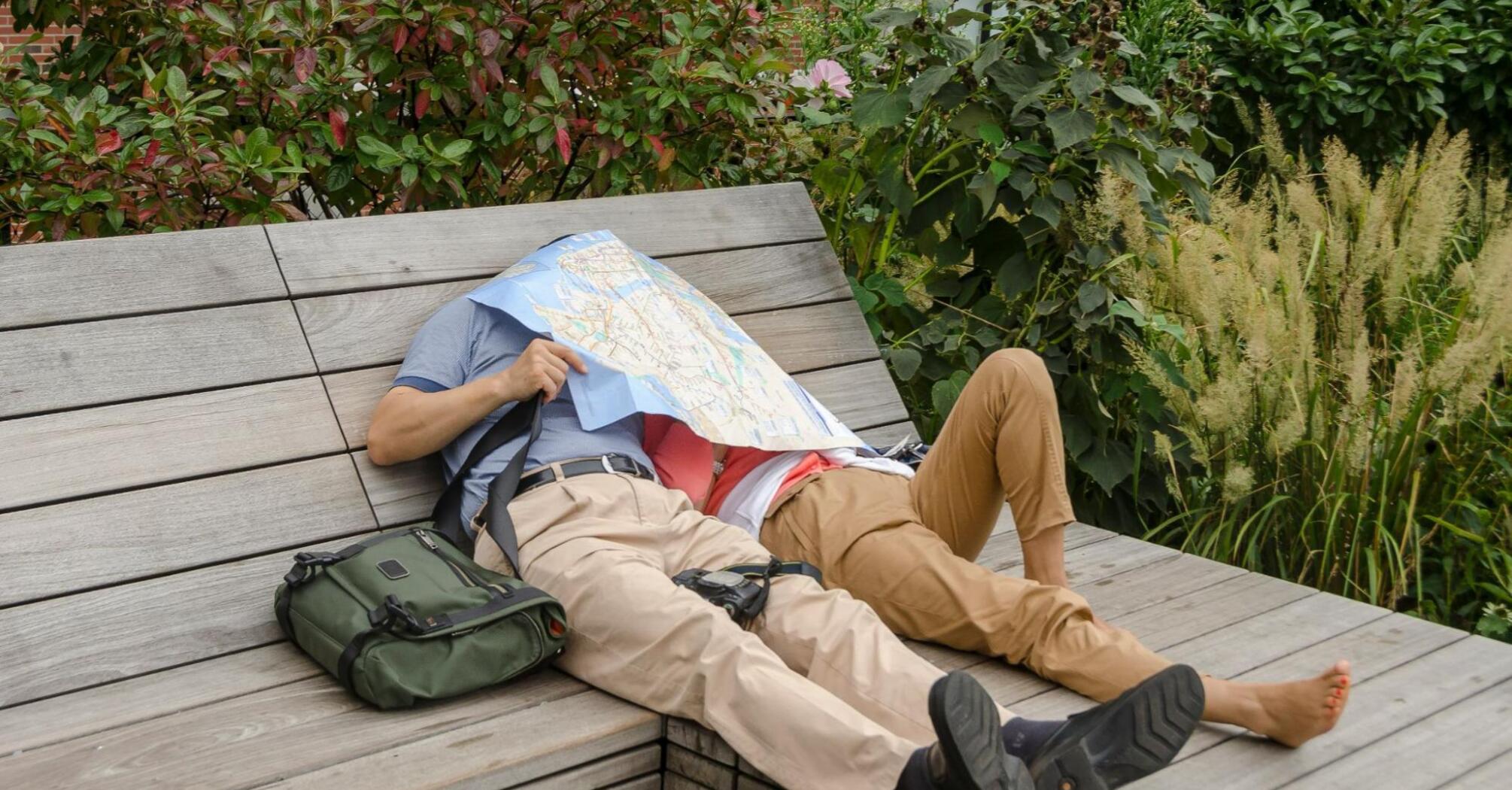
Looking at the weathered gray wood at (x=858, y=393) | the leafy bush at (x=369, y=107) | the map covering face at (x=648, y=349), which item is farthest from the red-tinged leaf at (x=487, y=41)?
the weathered gray wood at (x=858, y=393)

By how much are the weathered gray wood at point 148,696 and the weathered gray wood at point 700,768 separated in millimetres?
636

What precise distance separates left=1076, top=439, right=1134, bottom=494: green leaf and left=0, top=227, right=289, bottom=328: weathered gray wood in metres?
2.10

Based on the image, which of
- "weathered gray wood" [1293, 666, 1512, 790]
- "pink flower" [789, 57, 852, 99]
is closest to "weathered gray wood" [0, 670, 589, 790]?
"weathered gray wood" [1293, 666, 1512, 790]

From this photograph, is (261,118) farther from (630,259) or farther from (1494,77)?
(1494,77)

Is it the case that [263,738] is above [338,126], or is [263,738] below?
below

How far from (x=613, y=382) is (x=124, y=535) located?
3.01ft

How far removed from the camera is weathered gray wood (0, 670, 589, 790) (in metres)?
1.89

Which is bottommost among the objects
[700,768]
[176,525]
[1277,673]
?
[176,525]

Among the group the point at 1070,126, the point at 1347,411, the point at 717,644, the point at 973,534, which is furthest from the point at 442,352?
the point at 1347,411

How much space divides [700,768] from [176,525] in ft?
3.49

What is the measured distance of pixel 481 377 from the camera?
8.53 ft

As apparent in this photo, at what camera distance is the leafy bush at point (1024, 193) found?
3.54 metres

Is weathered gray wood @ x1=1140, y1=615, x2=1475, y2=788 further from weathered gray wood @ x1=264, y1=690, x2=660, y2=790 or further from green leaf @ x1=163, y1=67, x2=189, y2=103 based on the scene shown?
green leaf @ x1=163, y1=67, x2=189, y2=103

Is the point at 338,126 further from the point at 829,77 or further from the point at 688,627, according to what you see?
the point at 688,627
